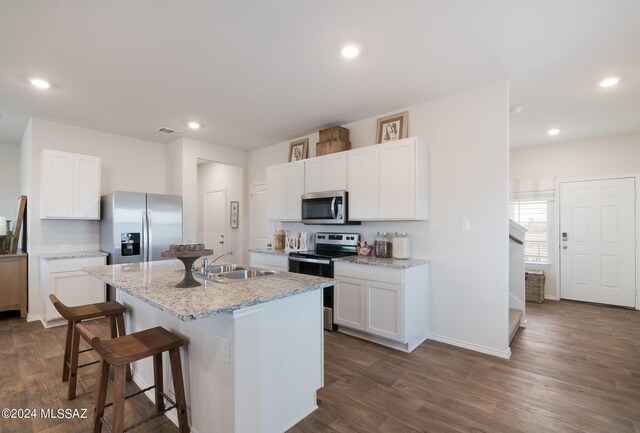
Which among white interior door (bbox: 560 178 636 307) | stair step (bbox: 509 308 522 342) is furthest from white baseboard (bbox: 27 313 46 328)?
white interior door (bbox: 560 178 636 307)

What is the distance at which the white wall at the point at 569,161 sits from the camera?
15.2 feet

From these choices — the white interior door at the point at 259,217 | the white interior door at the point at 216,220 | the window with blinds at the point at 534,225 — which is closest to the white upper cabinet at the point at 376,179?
the white interior door at the point at 259,217

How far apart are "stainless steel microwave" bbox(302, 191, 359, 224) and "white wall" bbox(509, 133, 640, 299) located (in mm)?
3683

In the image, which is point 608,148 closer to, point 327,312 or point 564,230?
point 564,230

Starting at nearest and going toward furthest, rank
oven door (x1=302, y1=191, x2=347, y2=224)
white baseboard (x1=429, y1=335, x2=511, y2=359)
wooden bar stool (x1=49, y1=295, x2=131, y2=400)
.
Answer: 1. wooden bar stool (x1=49, y1=295, x2=131, y2=400)
2. white baseboard (x1=429, y1=335, x2=511, y2=359)
3. oven door (x1=302, y1=191, x2=347, y2=224)

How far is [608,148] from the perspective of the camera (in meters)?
4.74

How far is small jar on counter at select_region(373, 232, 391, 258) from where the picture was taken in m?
3.61

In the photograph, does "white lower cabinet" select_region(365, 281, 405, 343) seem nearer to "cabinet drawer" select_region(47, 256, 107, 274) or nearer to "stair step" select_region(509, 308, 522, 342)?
"stair step" select_region(509, 308, 522, 342)

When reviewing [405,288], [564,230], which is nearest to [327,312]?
[405,288]

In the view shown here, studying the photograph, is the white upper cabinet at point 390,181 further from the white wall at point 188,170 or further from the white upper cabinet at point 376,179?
the white wall at point 188,170

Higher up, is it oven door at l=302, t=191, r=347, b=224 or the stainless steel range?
oven door at l=302, t=191, r=347, b=224

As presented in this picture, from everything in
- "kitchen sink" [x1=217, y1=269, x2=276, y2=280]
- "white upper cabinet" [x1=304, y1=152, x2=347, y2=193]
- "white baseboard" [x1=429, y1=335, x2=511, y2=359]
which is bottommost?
"white baseboard" [x1=429, y1=335, x2=511, y2=359]

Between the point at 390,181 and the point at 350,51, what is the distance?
1398 mm

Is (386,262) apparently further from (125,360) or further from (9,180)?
(9,180)
